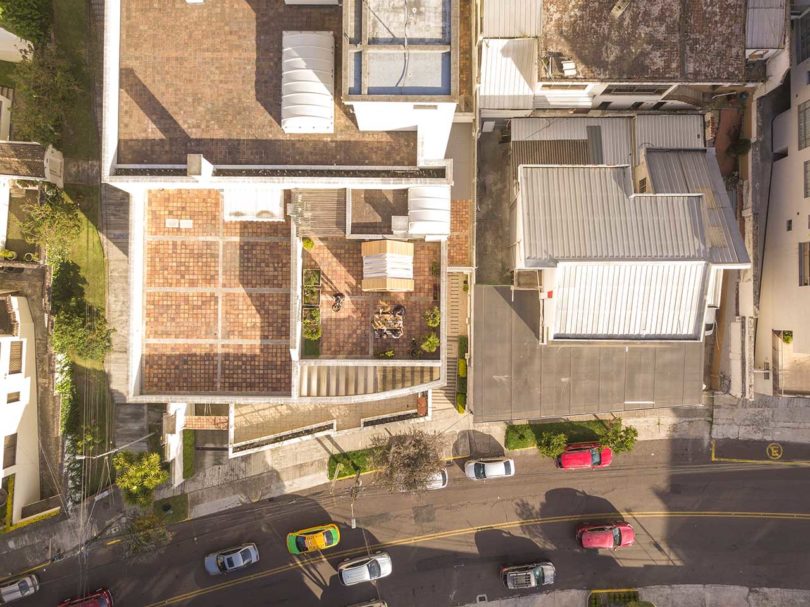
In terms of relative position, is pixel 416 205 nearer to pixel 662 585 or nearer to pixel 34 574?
pixel 662 585

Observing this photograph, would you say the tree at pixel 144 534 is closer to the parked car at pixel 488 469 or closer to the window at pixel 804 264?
the parked car at pixel 488 469

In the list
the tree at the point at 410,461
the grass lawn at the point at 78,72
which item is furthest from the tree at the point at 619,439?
the grass lawn at the point at 78,72

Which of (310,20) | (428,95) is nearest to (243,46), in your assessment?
(310,20)

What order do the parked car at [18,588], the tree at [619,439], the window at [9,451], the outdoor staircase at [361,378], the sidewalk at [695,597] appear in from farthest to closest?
the sidewalk at [695,597] < the tree at [619,439] < the parked car at [18,588] < the window at [9,451] < the outdoor staircase at [361,378]

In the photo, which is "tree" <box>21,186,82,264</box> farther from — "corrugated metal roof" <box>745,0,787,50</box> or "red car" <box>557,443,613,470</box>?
"corrugated metal roof" <box>745,0,787,50</box>

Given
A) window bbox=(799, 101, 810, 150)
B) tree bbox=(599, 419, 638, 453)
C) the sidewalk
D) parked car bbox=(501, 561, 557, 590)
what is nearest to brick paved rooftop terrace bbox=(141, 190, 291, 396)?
parked car bbox=(501, 561, 557, 590)

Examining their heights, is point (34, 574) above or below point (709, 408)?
below
